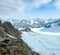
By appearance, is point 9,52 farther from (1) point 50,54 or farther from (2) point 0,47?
(1) point 50,54

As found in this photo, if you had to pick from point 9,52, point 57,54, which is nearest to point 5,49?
point 9,52

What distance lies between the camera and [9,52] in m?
11.3

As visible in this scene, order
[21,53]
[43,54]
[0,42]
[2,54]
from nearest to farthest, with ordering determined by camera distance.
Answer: [2,54], [0,42], [21,53], [43,54]

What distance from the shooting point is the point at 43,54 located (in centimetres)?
2312

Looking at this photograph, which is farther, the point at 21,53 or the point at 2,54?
the point at 21,53

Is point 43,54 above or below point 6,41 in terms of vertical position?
below

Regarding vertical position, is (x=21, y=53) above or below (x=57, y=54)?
above

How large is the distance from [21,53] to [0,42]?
77.8 inches

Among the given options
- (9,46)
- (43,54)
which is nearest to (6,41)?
(9,46)

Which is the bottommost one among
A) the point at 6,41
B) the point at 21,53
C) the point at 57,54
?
the point at 57,54

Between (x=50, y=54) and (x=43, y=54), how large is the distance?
1.29 metres

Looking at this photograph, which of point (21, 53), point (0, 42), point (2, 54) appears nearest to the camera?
point (2, 54)

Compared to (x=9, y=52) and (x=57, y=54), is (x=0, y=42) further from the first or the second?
(x=57, y=54)

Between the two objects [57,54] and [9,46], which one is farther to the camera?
[57,54]
